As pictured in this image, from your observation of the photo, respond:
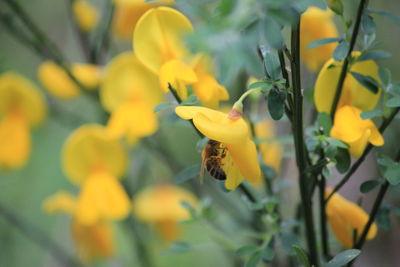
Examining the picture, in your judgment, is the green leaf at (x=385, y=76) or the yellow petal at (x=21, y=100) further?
the yellow petal at (x=21, y=100)

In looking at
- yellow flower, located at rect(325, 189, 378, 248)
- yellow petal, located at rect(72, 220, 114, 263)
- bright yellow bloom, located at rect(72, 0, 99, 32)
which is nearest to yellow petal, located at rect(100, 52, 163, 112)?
bright yellow bloom, located at rect(72, 0, 99, 32)

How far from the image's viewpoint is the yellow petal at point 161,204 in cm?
110

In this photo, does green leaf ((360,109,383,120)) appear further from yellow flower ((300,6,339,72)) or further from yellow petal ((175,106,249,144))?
yellow flower ((300,6,339,72))

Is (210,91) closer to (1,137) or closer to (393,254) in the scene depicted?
(1,137)

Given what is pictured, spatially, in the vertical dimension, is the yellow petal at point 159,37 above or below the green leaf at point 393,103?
above

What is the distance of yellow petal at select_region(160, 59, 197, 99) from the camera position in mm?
440

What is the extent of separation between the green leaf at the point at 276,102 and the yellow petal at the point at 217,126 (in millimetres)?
23

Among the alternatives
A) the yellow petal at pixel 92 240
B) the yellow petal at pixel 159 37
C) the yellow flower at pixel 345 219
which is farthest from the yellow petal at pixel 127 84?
the yellow flower at pixel 345 219

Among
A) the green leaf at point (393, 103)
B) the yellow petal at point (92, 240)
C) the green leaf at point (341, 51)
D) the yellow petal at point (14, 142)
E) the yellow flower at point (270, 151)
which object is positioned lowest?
the yellow petal at point (92, 240)

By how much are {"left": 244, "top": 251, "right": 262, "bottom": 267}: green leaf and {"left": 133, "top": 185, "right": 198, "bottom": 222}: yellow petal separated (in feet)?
2.01

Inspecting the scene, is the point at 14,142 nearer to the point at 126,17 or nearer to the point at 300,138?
the point at 126,17

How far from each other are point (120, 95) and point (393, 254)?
76 cm

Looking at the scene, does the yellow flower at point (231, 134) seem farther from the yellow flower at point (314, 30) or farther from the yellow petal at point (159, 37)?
the yellow flower at point (314, 30)

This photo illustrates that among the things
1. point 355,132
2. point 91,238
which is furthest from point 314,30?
point 91,238
